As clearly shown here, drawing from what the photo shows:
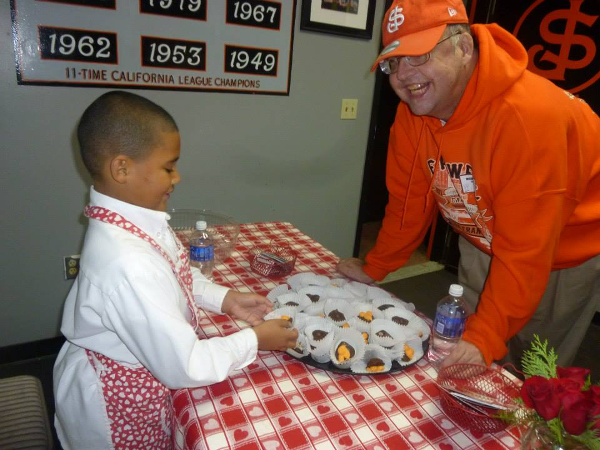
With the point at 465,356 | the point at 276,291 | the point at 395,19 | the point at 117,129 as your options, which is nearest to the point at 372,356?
the point at 465,356

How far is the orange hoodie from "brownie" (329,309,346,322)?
13.0 inches

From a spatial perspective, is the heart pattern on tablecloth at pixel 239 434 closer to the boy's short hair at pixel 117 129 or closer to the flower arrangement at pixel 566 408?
the flower arrangement at pixel 566 408

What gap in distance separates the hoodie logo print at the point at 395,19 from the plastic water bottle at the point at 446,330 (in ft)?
2.39

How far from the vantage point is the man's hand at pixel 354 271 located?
5.10 ft

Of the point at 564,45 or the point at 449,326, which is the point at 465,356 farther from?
the point at 564,45

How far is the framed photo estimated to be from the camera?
8.79ft

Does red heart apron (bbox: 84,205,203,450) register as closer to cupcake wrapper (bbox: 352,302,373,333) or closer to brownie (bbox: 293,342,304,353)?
brownie (bbox: 293,342,304,353)

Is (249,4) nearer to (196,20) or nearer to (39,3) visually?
(196,20)

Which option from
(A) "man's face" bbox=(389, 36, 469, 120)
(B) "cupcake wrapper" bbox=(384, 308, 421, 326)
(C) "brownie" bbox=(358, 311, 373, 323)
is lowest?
(C) "brownie" bbox=(358, 311, 373, 323)

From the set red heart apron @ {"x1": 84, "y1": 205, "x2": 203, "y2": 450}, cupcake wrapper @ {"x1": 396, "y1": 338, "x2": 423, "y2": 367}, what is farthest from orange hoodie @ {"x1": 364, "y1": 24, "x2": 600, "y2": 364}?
red heart apron @ {"x1": 84, "y1": 205, "x2": 203, "y2": 450}

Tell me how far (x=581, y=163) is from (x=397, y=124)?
24.1 inches

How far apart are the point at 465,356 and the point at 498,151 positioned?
550 millimetres

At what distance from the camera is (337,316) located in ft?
3.87

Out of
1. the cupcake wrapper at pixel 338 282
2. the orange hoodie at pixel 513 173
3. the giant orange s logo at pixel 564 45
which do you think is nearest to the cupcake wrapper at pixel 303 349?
the cupcake wrapper at pixel 338 282
